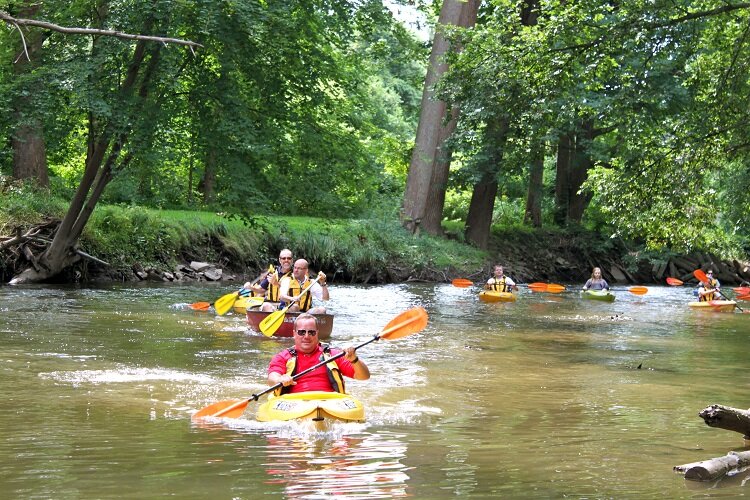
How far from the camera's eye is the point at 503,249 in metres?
31.5

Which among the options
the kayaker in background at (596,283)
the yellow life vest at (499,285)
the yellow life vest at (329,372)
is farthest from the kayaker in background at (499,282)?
the yellow life vest at (329,372)

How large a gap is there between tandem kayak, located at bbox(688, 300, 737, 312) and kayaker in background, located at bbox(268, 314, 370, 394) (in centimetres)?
1511

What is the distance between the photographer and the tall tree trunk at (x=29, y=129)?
1647 cm

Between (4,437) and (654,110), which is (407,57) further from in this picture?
(4,437)

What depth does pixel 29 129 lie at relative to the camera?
19641 millimetres

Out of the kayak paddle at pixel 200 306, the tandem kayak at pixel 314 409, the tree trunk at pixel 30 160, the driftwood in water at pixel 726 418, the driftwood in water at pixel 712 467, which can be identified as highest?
the tree trunk at pixel 30 160

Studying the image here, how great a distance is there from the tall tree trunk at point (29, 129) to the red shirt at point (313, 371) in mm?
10185

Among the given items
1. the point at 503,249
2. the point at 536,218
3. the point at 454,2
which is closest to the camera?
the point at 454,2

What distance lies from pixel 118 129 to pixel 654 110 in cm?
1247

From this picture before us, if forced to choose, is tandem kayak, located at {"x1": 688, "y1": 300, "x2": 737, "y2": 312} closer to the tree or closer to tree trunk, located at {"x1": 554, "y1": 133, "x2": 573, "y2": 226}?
the tree

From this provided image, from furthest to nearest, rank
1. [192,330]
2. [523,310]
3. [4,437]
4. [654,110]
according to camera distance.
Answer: [654,110]
[523,310]
[192,330]
[4,437]

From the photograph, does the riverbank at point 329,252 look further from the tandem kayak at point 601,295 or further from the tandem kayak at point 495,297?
the tandem kayak at point 601,295

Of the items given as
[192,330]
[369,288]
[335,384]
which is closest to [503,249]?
[369,288]

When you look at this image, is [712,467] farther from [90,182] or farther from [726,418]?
[90,182]
